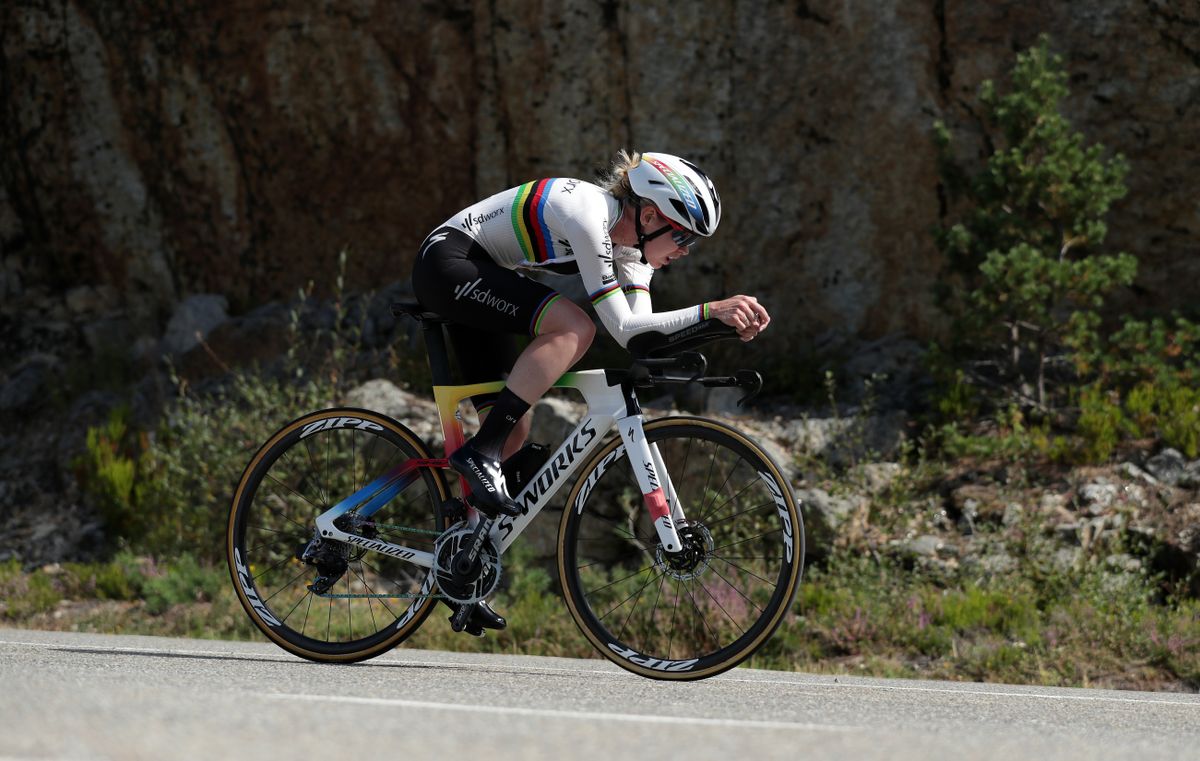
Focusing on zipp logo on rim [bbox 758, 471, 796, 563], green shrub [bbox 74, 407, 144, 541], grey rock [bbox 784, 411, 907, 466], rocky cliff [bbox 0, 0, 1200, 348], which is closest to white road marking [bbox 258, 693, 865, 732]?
zipp logo on rim [bbox 758, 471, 796, 563]

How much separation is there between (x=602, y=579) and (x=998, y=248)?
3.81 meters

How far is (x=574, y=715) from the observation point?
375 centimetres

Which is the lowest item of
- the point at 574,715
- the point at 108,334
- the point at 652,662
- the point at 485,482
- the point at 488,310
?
the point at 108,334

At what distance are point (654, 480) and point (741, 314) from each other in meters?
0.76

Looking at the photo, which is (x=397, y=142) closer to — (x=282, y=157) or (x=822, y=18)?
(x=282, y=157)

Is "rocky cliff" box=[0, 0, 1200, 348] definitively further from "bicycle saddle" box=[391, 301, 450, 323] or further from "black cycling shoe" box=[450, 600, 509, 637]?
"black cycling shoe" box=[450, 600, 509, 637]

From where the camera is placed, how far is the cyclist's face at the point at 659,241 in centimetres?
531

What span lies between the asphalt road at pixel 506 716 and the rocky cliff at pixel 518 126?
6.18m

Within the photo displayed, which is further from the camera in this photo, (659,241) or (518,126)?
(518,126)

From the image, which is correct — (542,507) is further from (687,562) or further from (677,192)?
(677,192)

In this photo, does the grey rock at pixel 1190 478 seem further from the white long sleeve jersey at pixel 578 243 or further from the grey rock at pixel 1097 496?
the white long sleeve jersey at pixel 578 243

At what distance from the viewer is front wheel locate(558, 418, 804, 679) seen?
194 inches

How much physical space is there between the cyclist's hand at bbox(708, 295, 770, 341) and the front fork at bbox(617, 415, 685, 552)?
1.78 ft

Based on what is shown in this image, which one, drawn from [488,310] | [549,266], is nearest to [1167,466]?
[549,266]
